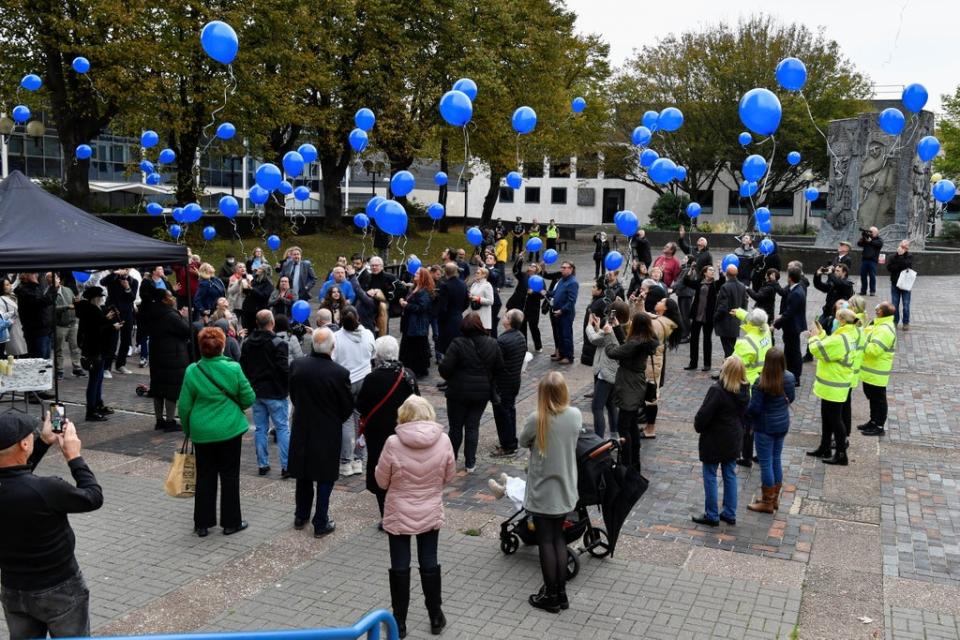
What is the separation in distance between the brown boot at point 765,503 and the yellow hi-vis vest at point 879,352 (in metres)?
3.01

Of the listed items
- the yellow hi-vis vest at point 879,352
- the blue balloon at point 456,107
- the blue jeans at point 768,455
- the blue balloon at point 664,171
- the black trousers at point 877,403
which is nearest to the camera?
the blue jeans at point 768,455

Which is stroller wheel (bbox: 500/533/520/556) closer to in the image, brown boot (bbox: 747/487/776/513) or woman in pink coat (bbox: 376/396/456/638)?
woman in pink coat (bbox: 376/396/456/638)

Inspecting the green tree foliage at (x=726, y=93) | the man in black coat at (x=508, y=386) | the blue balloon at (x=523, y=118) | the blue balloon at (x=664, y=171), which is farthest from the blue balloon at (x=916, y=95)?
the green tree foliage at (x=726, y=93)

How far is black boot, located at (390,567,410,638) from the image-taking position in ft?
19.0

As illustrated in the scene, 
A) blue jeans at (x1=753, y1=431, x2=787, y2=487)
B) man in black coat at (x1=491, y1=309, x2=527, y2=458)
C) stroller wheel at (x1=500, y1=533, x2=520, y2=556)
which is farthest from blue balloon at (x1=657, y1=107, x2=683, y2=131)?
stroller wheel at (x1=500, y1=533, x2=520, y2=556)

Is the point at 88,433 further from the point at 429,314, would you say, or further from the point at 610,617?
the point at 610,617

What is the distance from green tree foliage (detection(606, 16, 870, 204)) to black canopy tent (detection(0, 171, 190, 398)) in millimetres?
43989

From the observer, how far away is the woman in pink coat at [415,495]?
573cm

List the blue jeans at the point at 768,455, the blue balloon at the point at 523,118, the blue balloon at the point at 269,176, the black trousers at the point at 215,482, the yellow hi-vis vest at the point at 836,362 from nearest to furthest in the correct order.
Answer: the black trousers at the point at 215,482
the blue jeans at the point at 768,455
the yellow hi-vis vest at the point at 836,362
the blue balloon at the point at 523,118
the blue balloon at the point at 269,176

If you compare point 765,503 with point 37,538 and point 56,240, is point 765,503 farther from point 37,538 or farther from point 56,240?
point 56,240

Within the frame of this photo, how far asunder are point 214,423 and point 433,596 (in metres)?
2.54

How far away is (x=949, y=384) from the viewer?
13953mm

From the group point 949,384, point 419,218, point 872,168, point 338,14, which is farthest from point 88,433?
point 419,218

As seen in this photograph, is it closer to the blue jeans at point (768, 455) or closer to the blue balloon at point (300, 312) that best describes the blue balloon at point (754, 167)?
the blue balloon at point (300, 312)
